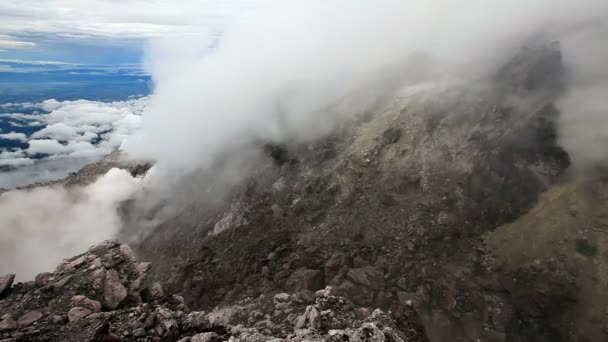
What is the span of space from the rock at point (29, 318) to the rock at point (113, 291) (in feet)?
9.40

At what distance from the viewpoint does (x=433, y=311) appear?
30.1m

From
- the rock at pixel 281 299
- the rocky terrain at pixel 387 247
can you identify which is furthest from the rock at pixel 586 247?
the rock at pixel 281 299

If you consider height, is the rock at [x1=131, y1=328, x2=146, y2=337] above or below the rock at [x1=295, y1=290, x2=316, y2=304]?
above

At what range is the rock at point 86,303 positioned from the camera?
19.4m

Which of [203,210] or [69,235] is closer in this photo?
[203,210]

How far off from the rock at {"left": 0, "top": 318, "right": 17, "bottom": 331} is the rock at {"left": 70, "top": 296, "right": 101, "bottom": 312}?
7.69 ft

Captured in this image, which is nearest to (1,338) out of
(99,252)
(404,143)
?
(99,252)

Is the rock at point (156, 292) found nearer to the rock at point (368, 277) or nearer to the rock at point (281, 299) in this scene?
the rock at point (281, 299)

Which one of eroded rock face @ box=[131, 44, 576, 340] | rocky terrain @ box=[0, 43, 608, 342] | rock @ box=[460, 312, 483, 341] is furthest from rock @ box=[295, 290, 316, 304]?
rock @ box=[460, 312, 483, 341]

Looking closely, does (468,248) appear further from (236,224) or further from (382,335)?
(236,224)

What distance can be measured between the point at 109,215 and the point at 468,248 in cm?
5490

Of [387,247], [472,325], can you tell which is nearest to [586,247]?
[472,325]

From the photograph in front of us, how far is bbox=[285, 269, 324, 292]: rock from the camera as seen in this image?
33.9 metres

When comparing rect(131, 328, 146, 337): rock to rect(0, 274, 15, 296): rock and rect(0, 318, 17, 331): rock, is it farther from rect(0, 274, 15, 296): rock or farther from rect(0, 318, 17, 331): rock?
rect(0, 274, 15, 296): rock
